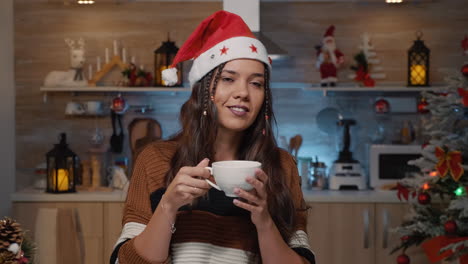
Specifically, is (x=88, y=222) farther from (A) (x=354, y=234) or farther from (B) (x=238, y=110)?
(B) (x=238, y=110)

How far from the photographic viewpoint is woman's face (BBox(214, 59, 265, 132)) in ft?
4.66

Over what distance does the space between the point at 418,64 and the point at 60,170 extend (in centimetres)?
250

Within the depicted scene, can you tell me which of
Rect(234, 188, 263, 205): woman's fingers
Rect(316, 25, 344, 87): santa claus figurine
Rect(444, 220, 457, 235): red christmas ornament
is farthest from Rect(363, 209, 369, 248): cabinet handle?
Rect(234, 188, 263, 205): woman's fingers

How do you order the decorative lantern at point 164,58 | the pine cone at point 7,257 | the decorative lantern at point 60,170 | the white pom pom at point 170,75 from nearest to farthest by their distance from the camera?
1. the pine cone at point 7,257
2. the white pom pom at point 170,75
3. the decorative lantern at point 60,170
4. the decorative lantern at point 164,58

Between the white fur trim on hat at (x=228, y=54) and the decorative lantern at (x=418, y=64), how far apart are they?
8.58 ft

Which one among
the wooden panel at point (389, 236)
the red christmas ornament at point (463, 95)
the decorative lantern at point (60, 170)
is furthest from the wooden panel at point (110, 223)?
the red christmas ornament at point (463, 95)

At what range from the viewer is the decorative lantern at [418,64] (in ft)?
12.8

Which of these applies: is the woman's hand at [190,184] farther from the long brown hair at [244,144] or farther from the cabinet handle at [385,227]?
the cabinet handle at [385,227]

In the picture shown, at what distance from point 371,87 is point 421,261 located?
1176 millimetres

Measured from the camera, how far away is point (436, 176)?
3.10 m

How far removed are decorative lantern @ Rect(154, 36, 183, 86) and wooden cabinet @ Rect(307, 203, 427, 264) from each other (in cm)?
130

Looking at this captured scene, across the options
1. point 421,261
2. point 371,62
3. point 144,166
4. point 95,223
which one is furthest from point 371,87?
point 144,166


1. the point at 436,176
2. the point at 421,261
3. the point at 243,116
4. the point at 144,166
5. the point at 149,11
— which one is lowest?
the point at 421,261

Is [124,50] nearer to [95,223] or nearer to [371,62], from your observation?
[95,223]
